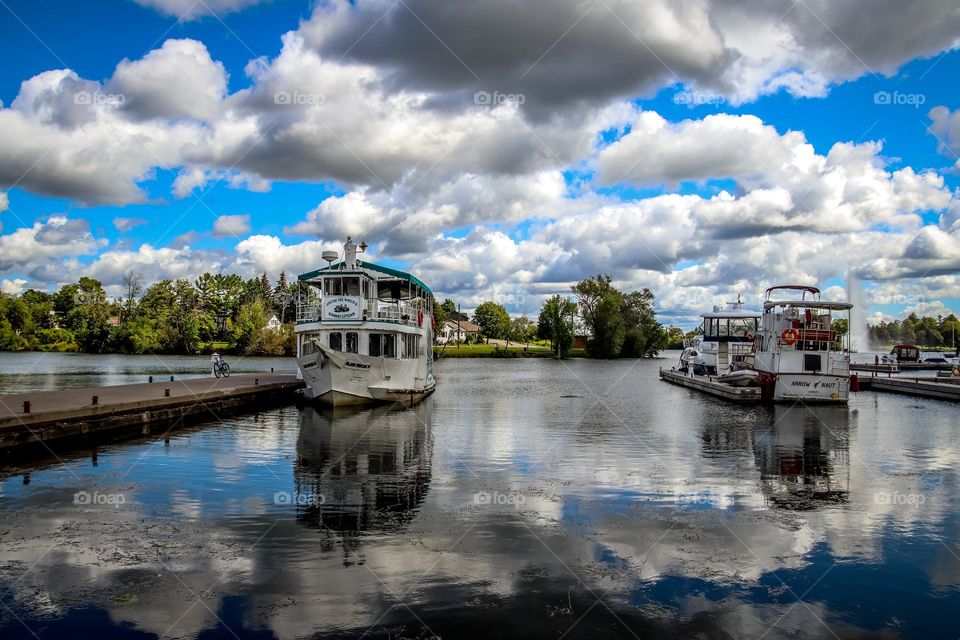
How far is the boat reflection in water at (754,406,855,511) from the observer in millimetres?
15281

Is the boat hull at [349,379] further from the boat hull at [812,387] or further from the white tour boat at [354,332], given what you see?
the boat hull at [812,387]

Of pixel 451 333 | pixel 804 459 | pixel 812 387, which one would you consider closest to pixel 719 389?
pixel 812 387

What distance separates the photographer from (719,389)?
142 ft

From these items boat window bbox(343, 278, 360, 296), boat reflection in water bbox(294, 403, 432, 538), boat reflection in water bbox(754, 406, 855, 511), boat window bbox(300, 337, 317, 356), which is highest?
boat window bbox(343, 278, 360, 296)

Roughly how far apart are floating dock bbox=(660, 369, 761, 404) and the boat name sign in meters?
23.5

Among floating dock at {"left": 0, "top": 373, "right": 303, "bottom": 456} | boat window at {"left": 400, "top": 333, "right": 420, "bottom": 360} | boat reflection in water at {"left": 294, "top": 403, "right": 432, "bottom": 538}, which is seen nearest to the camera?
boat reflection in water at {"left": 294, "top": 403, "right": 432, "bottom": 538}

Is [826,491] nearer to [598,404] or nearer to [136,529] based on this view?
[136,529]

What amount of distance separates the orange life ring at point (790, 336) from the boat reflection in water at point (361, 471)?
2143 centimetres

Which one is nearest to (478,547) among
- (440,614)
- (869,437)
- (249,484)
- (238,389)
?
(440,614)

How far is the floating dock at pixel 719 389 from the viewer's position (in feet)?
126

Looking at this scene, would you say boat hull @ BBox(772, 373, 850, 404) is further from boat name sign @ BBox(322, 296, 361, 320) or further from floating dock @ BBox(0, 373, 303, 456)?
floating dock @ BBox(0, 373, 303, 456)

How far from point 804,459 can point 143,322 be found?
371 feet

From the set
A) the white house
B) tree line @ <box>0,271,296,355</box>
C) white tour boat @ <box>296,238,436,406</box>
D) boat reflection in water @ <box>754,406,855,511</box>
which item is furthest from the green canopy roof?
the white house

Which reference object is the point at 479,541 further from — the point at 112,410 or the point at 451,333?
the point at 451,333
